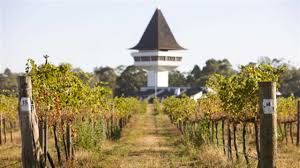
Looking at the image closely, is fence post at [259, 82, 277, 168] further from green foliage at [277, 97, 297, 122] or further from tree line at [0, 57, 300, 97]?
tree line at [0, 57, 300, 97]

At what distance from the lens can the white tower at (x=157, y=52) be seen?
99.2m

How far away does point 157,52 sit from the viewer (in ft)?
323

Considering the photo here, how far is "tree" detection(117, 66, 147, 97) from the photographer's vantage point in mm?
95625

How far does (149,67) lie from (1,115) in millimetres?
79440

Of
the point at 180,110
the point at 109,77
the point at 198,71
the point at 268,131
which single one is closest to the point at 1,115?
the point at 180,110

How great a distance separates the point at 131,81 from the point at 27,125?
92246 millimetres

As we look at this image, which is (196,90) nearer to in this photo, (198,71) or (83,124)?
(198,71)

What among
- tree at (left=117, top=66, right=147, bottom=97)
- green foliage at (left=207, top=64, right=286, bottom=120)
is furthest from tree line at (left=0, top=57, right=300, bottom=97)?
green foliage at (left=207, top=64, right=286, bottom=120)

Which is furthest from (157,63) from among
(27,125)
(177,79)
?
(27,125)

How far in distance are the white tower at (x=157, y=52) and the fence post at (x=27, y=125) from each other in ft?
293

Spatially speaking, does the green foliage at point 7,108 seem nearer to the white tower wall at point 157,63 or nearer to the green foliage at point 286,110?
the green foliage at point 286,110

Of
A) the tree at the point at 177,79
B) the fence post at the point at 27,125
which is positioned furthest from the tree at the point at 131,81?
the fence post at the point at 27,125

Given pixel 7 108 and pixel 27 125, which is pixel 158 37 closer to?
pixel 7 108

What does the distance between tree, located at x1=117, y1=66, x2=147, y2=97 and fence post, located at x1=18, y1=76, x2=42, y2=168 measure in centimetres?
8376
